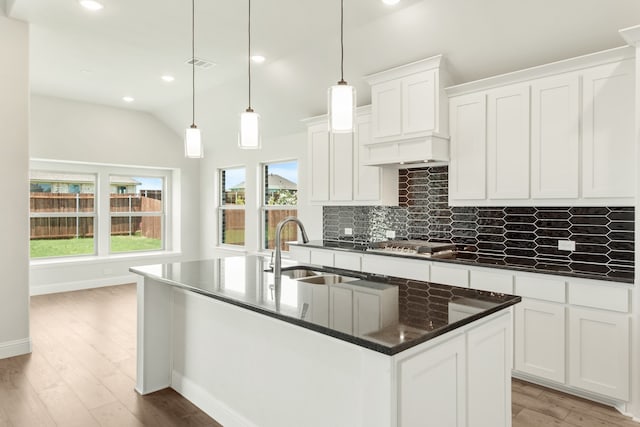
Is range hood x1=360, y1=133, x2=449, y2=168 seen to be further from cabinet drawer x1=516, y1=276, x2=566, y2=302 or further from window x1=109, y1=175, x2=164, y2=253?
window x1=109, y1=175, x2=164, y2=253

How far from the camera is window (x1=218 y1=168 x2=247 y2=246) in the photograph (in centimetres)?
724

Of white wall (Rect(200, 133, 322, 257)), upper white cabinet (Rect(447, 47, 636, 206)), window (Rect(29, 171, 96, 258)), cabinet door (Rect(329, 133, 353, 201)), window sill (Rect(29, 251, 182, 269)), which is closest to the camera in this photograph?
upper white cabinet (Rect(447, 47, 636, 206))

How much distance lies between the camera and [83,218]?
6.97 m

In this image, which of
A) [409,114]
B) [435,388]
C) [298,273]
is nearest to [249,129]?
[298,273]

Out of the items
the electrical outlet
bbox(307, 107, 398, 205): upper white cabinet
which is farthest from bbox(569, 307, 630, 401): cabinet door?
bbox(307, 107, 398, 205): upper white cabinet

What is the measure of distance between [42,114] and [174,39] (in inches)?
132

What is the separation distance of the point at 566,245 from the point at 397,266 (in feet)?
4.71

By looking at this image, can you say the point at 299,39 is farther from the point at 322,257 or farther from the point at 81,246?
the point at 81,246

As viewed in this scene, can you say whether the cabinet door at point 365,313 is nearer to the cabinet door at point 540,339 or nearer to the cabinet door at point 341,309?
the cabinet door at point 341,309

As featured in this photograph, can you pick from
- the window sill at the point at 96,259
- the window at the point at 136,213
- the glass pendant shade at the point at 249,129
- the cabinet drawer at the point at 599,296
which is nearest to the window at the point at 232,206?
the window sill at the point at 96,259

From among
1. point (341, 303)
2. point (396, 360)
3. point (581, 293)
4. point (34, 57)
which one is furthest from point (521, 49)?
point (34, 57)

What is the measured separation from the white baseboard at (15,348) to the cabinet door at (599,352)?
460cm

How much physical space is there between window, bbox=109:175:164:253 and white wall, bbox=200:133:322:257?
0.89 meters

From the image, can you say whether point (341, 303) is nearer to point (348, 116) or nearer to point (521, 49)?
point (348, 116)
